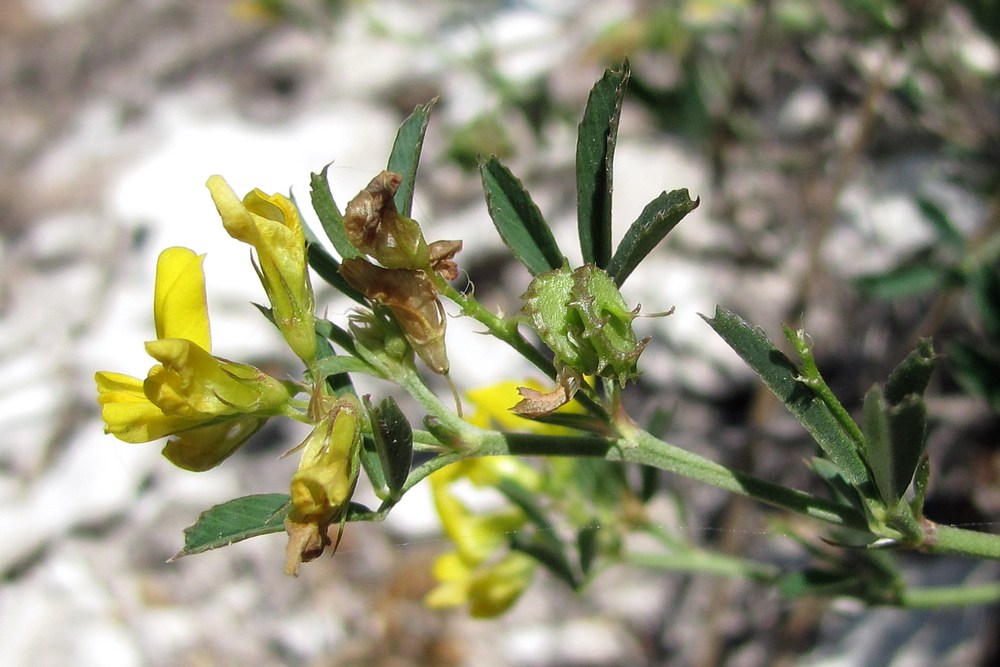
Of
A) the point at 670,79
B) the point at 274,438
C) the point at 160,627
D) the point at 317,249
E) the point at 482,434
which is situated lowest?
the point at 160,627

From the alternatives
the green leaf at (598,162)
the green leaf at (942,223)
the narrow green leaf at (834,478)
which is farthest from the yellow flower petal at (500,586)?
the green leaf at (942,223)

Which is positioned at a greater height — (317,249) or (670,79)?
(670,79)

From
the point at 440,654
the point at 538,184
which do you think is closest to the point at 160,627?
the point at 440,654

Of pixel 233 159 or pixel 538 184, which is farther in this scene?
pixel 233 159

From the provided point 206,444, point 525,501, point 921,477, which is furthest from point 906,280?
point 206,444

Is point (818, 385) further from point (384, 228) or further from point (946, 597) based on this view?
point (946, 597)

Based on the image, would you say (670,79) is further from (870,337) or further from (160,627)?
(160,627)

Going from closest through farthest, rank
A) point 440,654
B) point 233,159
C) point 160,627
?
1. point 440,654
2. point 160,627
3. point 233,159
